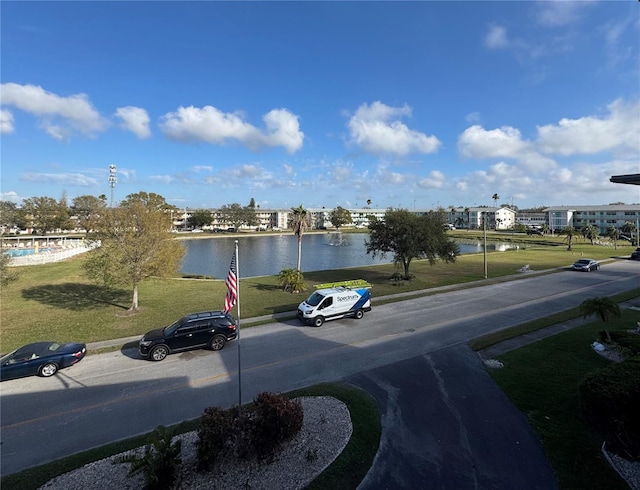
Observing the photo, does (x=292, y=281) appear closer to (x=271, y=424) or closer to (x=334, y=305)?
(x=334, y=305)

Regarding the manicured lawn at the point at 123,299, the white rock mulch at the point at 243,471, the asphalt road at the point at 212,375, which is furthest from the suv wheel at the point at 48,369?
the white rock mulch at the point at 243,471

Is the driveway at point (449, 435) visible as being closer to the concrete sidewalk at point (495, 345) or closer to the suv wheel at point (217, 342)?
the concrete sidewalk at point (495, 345)

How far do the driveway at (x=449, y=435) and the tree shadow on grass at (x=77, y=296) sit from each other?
21.4 metres

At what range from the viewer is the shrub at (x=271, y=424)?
8.00 metres

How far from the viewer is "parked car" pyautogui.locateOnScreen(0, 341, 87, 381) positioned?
13242mm

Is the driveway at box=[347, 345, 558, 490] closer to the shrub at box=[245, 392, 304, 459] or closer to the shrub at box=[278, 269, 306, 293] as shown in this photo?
the shrub at box=[245, 392, 304, 459]

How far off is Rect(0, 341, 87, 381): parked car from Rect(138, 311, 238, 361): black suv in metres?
2.83

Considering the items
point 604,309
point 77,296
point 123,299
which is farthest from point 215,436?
point 77,296

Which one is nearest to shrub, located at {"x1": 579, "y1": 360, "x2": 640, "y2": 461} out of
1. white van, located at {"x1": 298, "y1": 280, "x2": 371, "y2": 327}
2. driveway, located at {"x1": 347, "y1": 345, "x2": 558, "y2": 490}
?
driveway, located at {"x1": 347, "y1": 345, "x2": 558, "y2": 490}

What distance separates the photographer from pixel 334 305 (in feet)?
64.8

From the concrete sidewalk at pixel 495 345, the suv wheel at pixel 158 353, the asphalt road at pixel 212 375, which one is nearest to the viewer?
the asphalt road at pixel 212 375

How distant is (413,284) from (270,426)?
81.4 ft

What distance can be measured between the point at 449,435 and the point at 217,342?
36.4ft

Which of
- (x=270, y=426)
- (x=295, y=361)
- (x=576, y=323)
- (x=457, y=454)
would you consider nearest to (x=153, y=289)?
(x=295, y=361)
